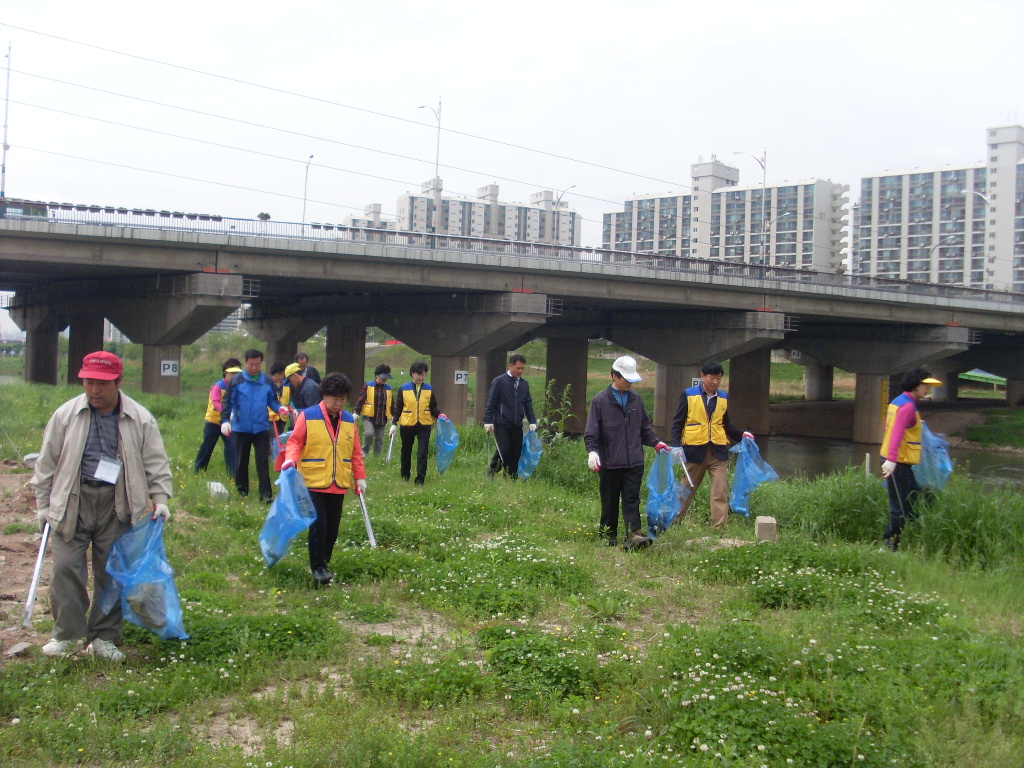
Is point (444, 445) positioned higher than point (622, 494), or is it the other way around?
point (444, 445)

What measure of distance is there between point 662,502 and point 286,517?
13.0 ft

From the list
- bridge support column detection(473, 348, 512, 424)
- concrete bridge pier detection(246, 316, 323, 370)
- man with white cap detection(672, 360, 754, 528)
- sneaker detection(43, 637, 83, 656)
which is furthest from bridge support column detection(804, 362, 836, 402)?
sneaker detection(43, 637, 83, 656)

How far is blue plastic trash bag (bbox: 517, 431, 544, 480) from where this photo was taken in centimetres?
1307

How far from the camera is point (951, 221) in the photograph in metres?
108

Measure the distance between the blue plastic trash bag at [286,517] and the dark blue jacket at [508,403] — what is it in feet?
16.6

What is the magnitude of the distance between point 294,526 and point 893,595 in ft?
14.4

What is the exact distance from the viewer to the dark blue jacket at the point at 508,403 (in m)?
12.2

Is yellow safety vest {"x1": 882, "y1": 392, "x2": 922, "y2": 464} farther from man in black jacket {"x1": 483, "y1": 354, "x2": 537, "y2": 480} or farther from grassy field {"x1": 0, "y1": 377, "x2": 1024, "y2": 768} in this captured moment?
man in black jacket {"x1": 483, "y1": 354, "x2": 537, "y2": 480}

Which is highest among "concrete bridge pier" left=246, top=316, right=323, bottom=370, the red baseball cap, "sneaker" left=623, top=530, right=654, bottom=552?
"concrete bridge pier" left=246, top=316, right=323, bottom=370

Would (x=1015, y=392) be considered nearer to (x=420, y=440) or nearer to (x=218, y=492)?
(x=420, y=440)

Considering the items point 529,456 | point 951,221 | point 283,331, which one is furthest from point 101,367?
point 951,221

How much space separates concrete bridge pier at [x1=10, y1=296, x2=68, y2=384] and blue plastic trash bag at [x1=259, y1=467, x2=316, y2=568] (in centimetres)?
4232

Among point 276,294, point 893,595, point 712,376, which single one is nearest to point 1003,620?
point 893,595

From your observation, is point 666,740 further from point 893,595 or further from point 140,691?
point 893,595
